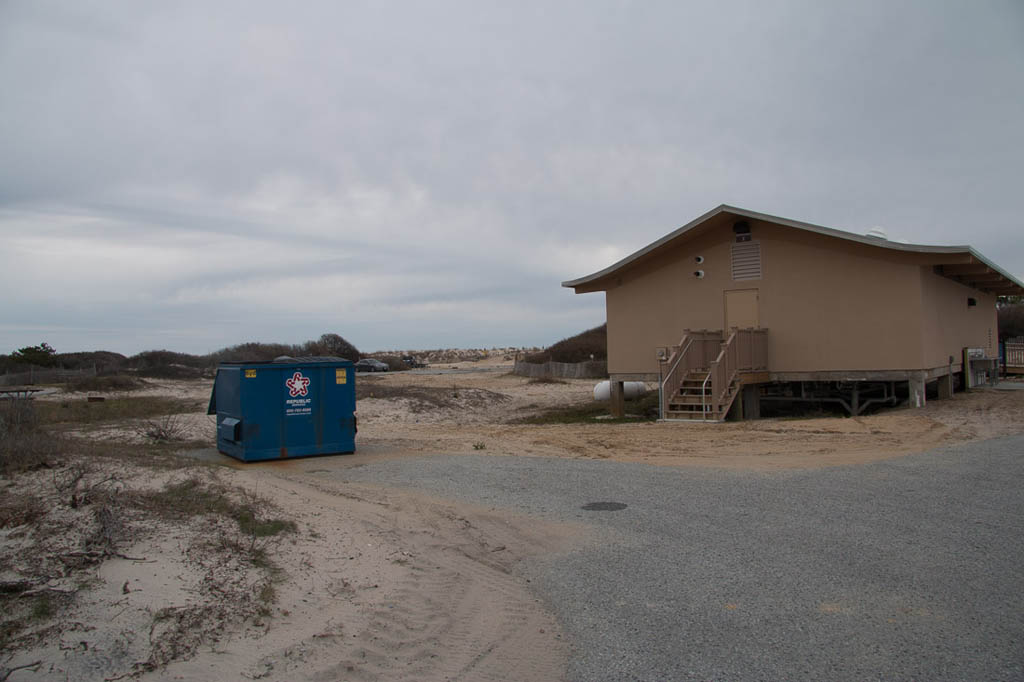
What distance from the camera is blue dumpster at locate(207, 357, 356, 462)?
522 inches

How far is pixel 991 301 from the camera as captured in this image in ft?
100

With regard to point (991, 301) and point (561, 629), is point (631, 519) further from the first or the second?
point (991, 301)

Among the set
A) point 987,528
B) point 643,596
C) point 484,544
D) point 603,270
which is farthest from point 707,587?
point 603,270

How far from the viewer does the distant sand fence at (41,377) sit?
4062 cm

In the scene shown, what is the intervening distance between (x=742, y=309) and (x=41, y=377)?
3901 cm

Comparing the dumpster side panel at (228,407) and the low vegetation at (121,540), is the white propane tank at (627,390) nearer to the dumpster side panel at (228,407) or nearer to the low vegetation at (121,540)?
the dumpster side panel at (228,407)

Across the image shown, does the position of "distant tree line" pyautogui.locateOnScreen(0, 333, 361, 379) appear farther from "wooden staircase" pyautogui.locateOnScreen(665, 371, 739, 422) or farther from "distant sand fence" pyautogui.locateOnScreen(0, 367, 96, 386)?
"wooden staircase" pyautogui.locateOnScreen(665, 371, 739, 422)

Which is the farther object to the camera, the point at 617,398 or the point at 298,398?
the point at 617,398

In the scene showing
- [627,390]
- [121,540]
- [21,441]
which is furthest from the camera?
[627,390]

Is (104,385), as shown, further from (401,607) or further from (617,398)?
(401,607)

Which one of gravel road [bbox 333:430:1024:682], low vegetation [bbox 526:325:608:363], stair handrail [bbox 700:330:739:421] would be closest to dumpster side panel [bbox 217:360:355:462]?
gravel road [bbox 333:430:1024:682]

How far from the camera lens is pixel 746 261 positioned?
2167 centimetres

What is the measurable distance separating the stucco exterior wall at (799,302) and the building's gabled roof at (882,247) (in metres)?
0.63

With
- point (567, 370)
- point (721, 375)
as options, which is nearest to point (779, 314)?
point (721, 375)
